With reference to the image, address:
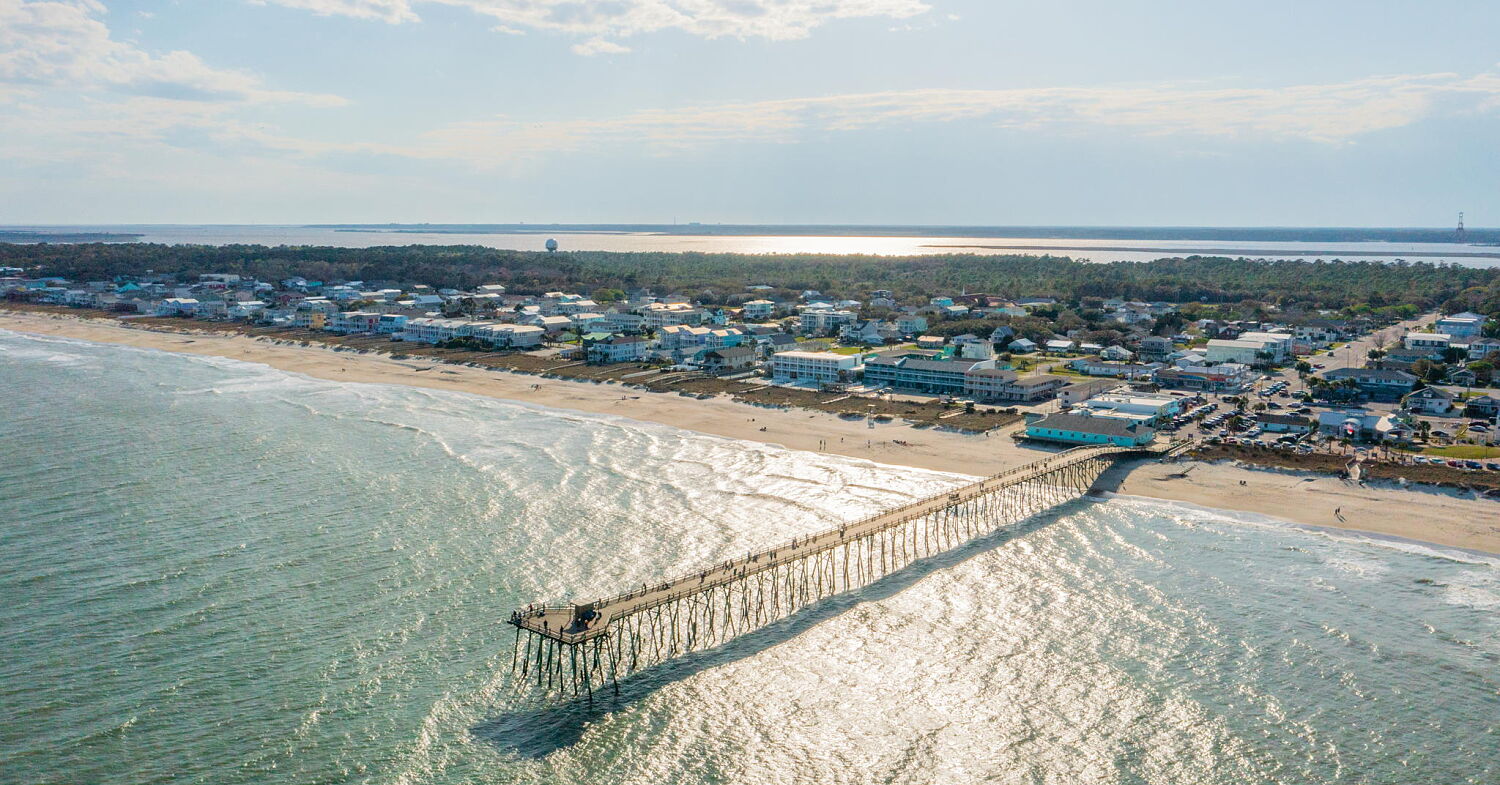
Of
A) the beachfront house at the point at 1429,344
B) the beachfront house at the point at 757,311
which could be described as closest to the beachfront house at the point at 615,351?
the beachfront house at the point at 757,311

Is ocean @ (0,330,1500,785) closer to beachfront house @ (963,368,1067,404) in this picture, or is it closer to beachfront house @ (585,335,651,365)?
beachfront house @ (963,368,1067,404)

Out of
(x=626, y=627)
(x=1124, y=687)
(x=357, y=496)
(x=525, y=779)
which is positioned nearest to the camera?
(x=525, y=779)

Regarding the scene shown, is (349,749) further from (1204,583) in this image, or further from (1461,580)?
(1461,580)

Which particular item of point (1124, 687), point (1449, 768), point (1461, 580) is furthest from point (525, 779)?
point (1461, 580)

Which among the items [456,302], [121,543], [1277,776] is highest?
[456,302]

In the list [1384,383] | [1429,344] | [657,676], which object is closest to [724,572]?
[657,676]

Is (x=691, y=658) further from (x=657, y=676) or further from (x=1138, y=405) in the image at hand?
(x=1138, y=405)
